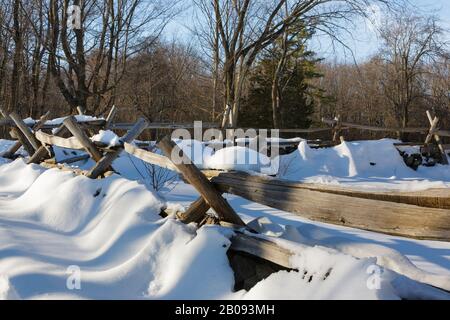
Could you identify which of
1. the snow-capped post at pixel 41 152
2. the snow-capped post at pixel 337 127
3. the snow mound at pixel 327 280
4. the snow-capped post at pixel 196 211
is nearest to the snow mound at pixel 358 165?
the snow-capped post at pixel 337 127

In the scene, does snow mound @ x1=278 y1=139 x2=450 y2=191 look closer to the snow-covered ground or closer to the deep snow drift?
the snow-covered ground

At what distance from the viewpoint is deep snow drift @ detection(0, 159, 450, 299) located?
6.45 feet

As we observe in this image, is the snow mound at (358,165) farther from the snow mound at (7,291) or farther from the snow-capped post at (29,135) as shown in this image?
the snow mound at (7,291)

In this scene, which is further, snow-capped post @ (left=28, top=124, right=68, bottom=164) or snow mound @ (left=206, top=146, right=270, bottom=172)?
snow-capped post @ (left=28, top=124, right=68, bottom=164)

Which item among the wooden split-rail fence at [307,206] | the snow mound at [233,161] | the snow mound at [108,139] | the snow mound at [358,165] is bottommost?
the snow mound at [358,165]

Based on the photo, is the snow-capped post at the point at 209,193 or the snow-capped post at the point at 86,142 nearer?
the snow-capped post at the point at 209,193

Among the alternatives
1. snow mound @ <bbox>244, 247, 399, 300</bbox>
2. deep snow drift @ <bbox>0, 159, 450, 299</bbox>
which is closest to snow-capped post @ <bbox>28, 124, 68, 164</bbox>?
deep snow drift @ <bbox>0, 159, 450, 299</bbox>

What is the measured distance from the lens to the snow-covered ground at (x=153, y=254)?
6.60 feet

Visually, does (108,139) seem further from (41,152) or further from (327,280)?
(327,280)
